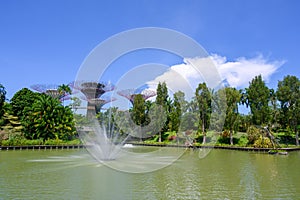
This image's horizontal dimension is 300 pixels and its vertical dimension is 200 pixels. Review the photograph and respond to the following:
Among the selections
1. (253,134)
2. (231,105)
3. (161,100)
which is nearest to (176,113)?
(161,100)

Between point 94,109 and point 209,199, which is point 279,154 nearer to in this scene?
point 209,199

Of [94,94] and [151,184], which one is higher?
[94,94]

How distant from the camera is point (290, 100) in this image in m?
32.2

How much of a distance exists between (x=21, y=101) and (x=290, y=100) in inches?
1382

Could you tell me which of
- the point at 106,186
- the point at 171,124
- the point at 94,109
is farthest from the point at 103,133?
the point at 94,109

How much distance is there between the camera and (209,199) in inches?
326

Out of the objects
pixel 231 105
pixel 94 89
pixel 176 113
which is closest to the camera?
pixel 231 105

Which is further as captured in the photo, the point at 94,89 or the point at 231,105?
the point at 94,89

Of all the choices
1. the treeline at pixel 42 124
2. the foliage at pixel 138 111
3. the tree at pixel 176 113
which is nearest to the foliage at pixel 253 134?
the tree at pixel 176 113

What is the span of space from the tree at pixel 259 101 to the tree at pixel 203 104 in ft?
16.1

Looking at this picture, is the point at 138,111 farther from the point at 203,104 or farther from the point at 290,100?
the point at 290,100

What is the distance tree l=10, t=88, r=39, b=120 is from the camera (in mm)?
39188

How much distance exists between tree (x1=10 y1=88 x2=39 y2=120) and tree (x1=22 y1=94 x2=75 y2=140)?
5.29 metres

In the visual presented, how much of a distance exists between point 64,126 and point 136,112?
427 inches
